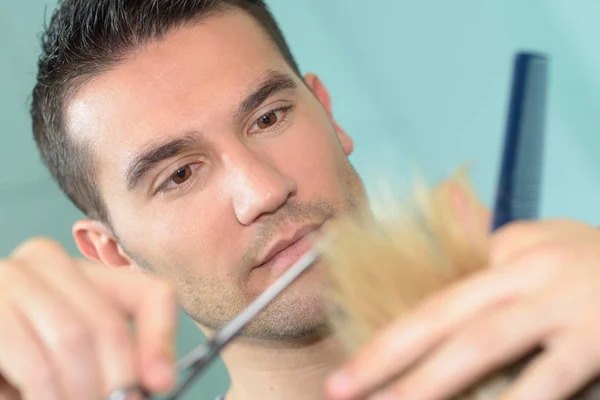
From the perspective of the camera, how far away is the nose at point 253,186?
0.80 m

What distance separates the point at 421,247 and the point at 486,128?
1278mm

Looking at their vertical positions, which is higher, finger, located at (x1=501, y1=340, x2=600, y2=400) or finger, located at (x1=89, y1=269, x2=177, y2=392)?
finger, located at (x1=89, y1=269, x2=177, y2=392)

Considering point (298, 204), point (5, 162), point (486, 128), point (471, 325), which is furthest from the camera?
point (486, 128)

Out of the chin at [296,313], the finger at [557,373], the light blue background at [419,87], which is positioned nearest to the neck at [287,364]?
the chin at [296,313]

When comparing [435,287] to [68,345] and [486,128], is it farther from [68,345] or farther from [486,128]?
[486,128]

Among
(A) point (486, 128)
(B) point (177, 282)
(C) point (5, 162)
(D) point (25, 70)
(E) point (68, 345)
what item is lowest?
(A) point (486, 128)

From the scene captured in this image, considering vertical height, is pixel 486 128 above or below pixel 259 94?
below

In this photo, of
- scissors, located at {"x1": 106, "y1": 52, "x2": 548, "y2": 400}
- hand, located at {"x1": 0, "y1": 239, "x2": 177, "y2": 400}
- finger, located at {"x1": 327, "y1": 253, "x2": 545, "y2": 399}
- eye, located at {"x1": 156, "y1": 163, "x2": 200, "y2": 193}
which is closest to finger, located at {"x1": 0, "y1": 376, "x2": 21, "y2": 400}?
hand, located at {"x1": 0, "y1": 239, "x2": 177, "y2": 400}

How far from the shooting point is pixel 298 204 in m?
0.83

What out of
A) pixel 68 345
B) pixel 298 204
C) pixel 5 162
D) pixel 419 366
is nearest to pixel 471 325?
pixel 419 366

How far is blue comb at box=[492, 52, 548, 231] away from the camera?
43 cm

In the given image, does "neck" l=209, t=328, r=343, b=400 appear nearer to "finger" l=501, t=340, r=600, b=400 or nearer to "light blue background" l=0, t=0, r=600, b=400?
"finger" l=501, t=340, r=600, b=400

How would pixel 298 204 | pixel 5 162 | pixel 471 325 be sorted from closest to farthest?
pixel 471 325, pixel 298 204, pixel 5 162

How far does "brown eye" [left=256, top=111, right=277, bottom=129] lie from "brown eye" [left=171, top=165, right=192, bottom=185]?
11 centimetres
